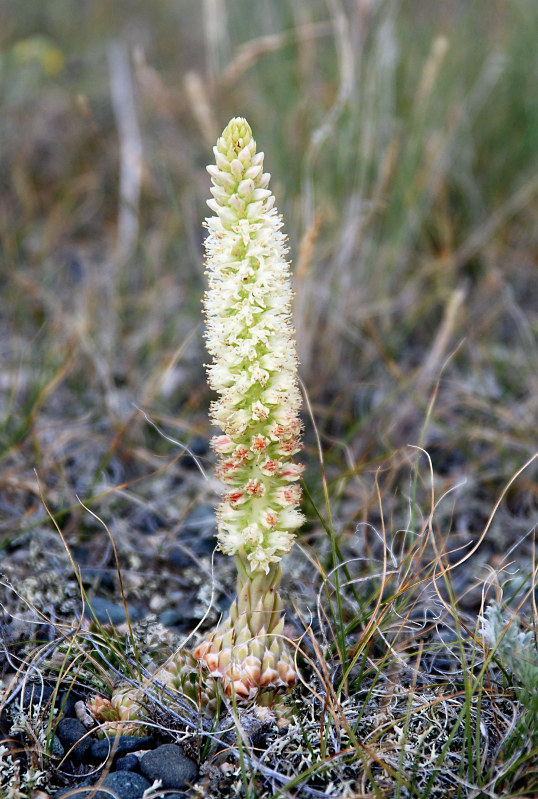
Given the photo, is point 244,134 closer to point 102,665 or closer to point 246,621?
point 246,621

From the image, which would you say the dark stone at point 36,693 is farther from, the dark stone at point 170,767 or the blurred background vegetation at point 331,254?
Answer: the blurred background vegetation at point 331,254

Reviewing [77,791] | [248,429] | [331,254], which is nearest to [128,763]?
[77,791]

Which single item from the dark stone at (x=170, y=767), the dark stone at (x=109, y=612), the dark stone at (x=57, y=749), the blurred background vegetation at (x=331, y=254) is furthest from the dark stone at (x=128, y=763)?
the blurred background vegetation at (x=331, y=254)

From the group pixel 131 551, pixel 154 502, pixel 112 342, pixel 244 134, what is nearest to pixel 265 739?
pixel 131 551

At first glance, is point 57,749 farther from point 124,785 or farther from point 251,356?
point 251,356

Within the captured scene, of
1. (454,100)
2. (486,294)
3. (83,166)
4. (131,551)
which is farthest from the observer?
(83,166)

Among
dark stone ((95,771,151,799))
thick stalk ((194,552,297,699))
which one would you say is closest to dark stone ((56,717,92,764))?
dark stone ((95,771,151,799))

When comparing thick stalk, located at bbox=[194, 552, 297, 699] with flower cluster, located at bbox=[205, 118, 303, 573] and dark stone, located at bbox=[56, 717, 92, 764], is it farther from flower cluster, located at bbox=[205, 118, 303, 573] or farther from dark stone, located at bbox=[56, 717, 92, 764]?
dark stone, located at bbox=[56, 717, 92, 764]

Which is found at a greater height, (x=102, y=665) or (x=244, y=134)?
(x=244, y=134)
